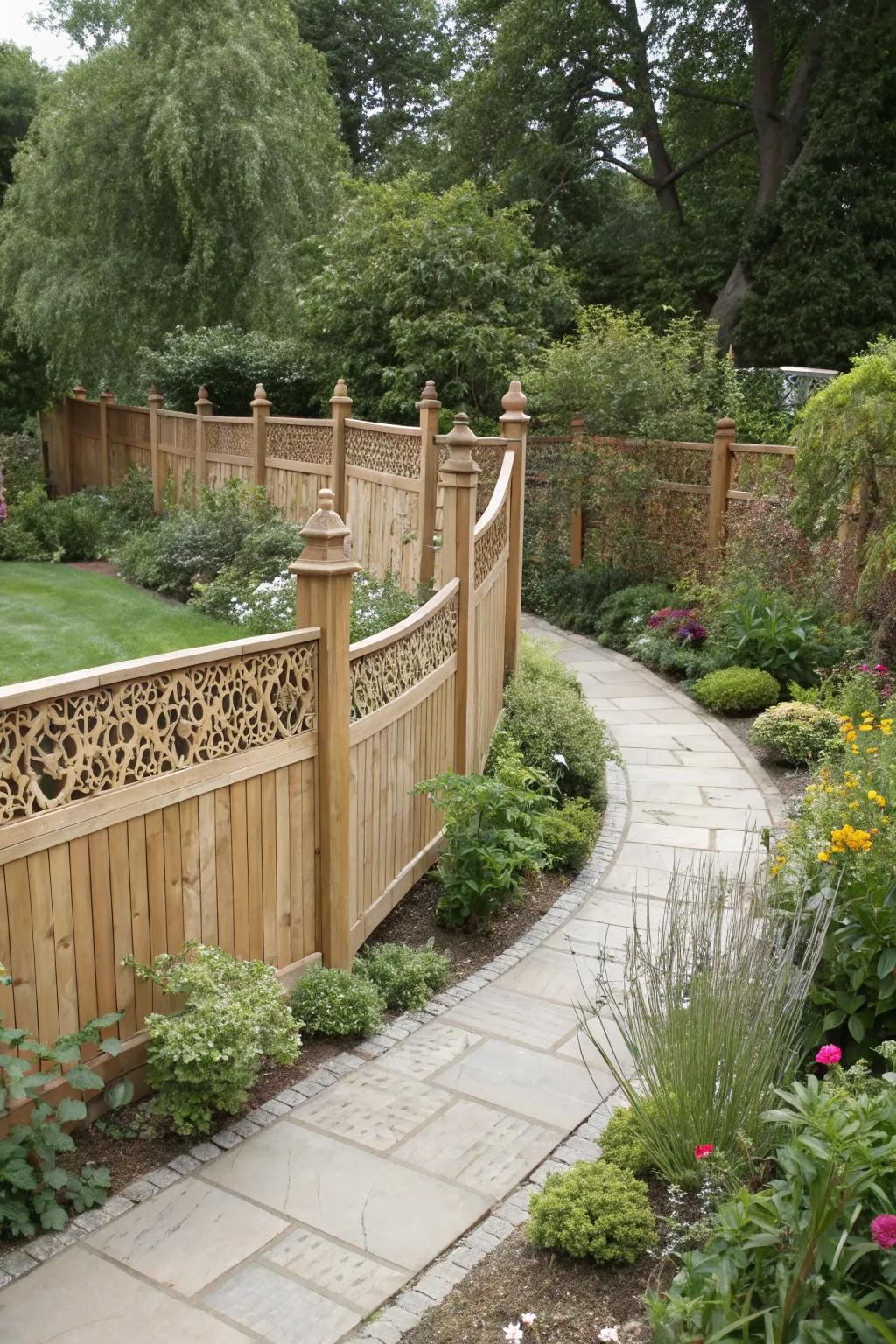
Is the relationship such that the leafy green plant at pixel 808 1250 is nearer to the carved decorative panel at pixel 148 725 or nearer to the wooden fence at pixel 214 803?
the wooden fence at pixel 214 803

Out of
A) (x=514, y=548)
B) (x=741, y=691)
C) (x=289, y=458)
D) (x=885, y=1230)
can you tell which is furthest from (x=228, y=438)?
(x=885, y=1230)

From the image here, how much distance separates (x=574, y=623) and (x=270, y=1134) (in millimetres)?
8761

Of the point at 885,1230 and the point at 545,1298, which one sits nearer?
the point at 885,1230

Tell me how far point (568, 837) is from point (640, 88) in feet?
60.7

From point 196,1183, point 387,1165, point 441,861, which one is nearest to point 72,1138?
point 196,1183

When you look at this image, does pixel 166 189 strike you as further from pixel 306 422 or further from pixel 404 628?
pixel 404 628

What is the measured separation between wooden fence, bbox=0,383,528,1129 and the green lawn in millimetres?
3918

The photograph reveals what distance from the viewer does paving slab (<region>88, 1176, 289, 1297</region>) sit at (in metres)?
2.96

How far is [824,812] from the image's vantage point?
4.22 m

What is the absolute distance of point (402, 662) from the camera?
512 cm

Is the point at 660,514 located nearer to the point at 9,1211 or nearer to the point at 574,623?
the point at 574,623

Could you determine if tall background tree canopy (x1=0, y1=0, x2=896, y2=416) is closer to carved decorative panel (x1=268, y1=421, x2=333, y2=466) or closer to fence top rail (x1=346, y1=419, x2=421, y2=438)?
carved decorative panel (x1=268, y1=421, x2=333, y2=466)

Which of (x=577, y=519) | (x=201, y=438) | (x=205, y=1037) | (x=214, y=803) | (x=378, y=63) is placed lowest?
(x=205, y=1037)

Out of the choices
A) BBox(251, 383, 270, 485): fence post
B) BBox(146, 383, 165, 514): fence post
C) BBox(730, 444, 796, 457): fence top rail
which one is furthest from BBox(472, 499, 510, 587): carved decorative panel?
BBox(146, 383, 165, 514): fence post
